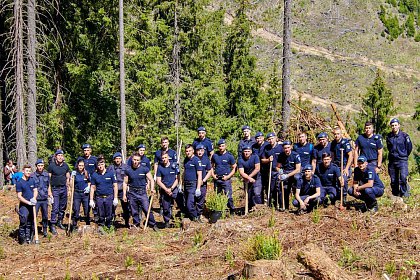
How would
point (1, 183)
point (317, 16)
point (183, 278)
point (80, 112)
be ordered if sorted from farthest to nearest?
point (317, 16)
point (80, 112)
point (1, 183)
point (183, 278)

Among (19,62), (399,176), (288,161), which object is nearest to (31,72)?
(19,62)

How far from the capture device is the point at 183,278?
775 cm

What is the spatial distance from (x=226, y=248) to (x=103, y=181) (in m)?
3.96

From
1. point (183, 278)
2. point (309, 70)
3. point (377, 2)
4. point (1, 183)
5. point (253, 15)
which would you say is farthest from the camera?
point (377, 2)

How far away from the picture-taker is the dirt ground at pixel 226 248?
7.77 m

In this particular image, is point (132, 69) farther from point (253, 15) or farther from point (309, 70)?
point (309, 70)

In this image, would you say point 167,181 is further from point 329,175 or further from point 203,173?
point 329,175

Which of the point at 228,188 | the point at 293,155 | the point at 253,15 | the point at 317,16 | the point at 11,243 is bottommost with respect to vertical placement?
the point at 11,243

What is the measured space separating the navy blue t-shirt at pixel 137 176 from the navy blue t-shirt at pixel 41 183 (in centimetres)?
192

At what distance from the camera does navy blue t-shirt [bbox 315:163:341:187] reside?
1073 cm

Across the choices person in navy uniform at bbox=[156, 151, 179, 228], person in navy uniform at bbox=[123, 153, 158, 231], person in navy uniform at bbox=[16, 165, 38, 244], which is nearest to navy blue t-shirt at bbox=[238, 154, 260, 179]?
person in navy uniform at bbox=[156, 151, 179, 228]

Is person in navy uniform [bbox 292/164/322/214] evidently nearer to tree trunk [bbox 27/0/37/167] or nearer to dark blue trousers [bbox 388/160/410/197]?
dark blue trousers [bbox 388/160/410/197]

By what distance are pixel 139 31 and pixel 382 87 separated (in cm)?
2047

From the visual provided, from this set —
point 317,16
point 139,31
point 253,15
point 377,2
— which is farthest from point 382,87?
point 377,2
